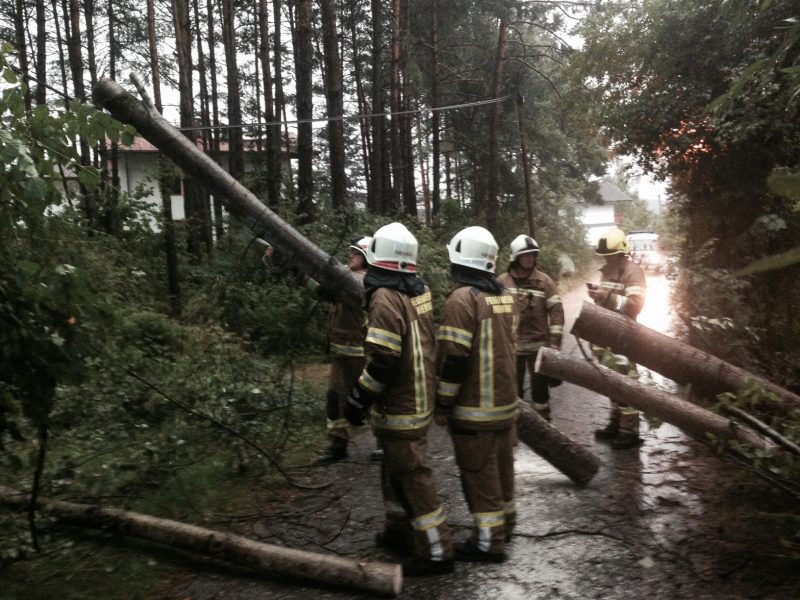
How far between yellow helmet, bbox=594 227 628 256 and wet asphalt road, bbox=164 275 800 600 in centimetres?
195

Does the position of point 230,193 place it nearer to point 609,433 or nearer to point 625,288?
point 625,288

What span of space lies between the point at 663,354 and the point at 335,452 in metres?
3.21

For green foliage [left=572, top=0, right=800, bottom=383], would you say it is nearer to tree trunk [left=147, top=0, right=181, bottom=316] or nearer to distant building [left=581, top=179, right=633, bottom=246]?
tree trunk [left=147, top=0, right=181, bottom=316]

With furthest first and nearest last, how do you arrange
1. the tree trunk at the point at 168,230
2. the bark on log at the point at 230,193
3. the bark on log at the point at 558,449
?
the tree trunk at the point at 168,230, the bark on log at the point at 230,193, the bark on log at the point at 558,449

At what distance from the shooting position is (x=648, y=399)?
17.5 feet

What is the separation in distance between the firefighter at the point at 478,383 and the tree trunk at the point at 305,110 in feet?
31.4

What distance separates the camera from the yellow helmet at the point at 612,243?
6863 mm

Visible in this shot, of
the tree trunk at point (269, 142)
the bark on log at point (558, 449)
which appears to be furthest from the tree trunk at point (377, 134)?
the bark on log at point (558, 449)

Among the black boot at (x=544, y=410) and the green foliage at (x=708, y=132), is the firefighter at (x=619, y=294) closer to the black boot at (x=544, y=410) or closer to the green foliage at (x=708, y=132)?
the black boot at (x=544, y=410)

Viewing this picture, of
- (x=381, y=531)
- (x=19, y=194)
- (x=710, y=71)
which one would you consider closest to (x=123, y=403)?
(x=381, y=531)

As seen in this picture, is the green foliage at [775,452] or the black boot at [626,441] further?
the black boot at [626,441]

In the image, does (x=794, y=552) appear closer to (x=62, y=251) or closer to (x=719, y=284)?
(x=62, y=251)

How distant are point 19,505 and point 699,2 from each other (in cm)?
1322

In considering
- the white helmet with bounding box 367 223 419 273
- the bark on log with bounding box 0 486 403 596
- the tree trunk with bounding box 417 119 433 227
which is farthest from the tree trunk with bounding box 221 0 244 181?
the white helmet with bounding box 367 223 419 273
